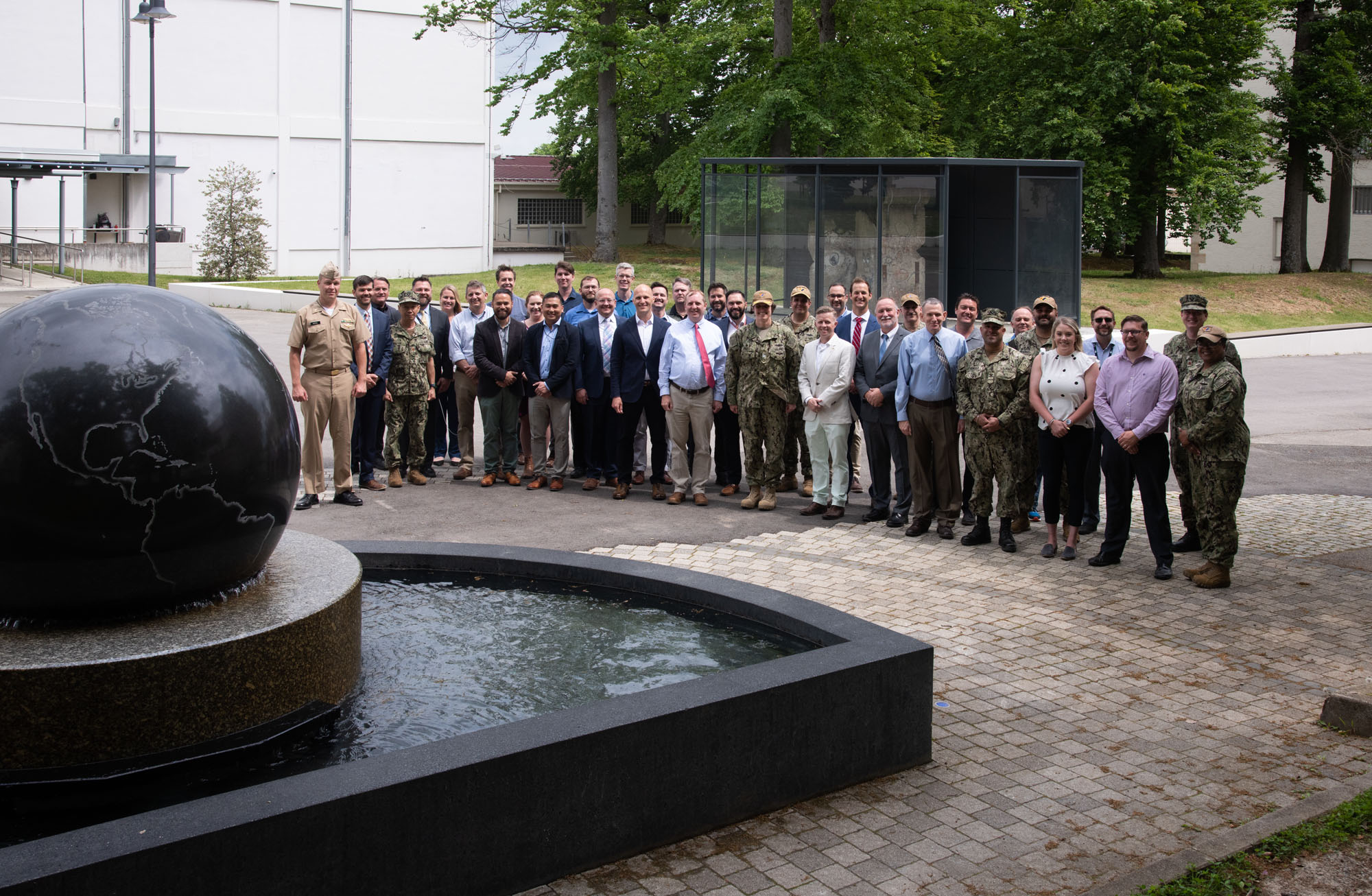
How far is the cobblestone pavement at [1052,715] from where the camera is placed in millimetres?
4953

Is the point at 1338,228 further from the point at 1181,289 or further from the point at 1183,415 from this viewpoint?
the point at 1183,415

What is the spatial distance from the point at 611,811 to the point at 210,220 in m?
40.7

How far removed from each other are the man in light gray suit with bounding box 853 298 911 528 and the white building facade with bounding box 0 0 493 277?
3236 centimetres

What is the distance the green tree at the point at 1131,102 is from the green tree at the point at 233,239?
76.9 ft

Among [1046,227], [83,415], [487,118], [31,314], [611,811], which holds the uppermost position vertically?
[487,118]

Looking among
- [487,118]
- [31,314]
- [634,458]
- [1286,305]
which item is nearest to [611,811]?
[31,314]

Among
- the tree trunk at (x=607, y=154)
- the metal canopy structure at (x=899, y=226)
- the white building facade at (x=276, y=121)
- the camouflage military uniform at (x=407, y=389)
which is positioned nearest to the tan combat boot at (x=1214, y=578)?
the camouflage military uniform at (x=407, y=389)

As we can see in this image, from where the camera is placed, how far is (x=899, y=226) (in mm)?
20656

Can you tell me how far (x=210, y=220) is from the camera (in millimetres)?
41406

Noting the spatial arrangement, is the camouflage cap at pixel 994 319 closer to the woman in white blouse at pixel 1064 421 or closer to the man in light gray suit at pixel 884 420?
the woman in white blouse at pixel 1064 421

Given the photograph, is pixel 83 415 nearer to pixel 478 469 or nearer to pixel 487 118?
pixel 478 469

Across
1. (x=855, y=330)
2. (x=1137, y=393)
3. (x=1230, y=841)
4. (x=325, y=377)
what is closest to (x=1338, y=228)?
(x=855, y=330)

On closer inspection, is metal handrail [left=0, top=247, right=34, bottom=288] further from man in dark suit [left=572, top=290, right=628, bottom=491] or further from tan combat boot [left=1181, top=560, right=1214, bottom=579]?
tan combat boot [left=1181, top=560, right=1214, bottom=579]

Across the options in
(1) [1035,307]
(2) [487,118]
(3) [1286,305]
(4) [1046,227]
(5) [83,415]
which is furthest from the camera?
(2) [487,118]
